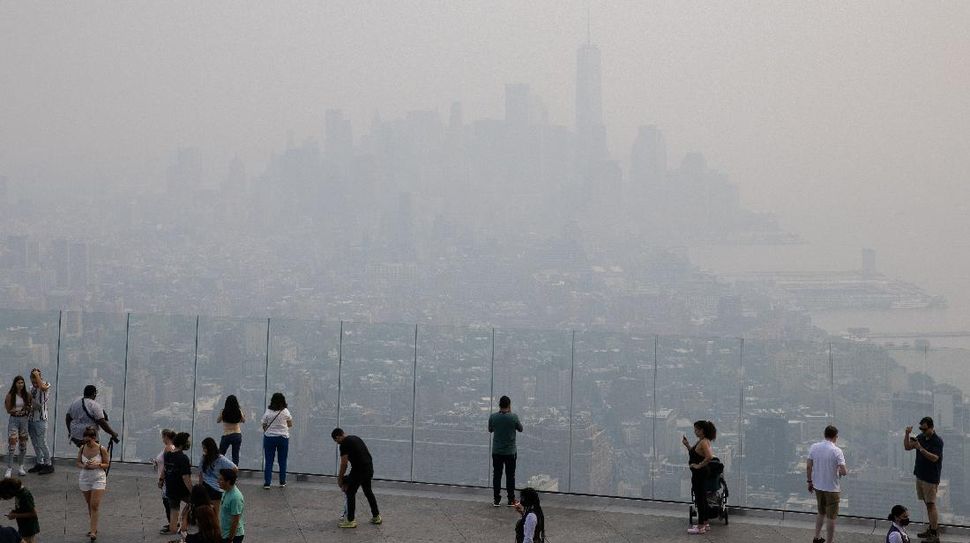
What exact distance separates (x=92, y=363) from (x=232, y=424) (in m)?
5.74

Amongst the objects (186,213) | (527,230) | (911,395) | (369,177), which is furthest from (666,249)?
(911,395)

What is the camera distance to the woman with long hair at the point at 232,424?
15.1 meters

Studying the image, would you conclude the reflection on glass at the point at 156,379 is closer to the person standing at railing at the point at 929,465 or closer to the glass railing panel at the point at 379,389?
the glass railing panel at the point at 379,389

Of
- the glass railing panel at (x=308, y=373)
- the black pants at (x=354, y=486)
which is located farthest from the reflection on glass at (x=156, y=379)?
the black pants at (x=354, y=486)

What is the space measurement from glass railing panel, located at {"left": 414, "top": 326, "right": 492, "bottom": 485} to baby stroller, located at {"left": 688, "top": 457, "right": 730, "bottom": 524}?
3824mm

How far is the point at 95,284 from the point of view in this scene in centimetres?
9281

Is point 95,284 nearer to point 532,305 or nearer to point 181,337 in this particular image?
point 532,305

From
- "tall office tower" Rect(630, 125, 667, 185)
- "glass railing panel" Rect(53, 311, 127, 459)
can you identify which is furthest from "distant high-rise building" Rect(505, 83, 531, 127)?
"glass railing panel" Rect(53, 311, 127, 459)

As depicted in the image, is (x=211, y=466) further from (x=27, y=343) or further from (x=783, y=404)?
(x=27, y=343)

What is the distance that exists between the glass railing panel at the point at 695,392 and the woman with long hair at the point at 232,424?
625cm

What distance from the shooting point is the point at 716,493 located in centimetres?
1437

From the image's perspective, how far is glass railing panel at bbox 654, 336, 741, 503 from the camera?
56.3 ft

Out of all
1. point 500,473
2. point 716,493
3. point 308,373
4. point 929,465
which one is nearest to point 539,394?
point 308,373

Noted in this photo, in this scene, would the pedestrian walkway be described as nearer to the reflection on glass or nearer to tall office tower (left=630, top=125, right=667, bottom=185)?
the reflection on glass
